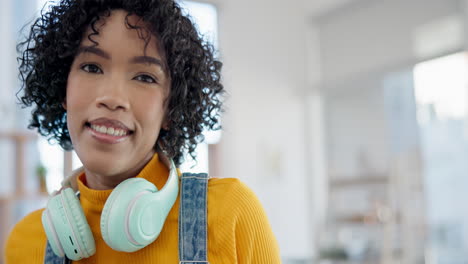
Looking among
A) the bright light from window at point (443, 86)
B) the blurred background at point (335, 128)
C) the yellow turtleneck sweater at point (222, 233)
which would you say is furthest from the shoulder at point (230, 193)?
the bright light from window at point (443, 86)

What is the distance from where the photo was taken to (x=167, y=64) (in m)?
0.78

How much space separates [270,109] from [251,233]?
4468 mm

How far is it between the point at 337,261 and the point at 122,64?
4.60 metres

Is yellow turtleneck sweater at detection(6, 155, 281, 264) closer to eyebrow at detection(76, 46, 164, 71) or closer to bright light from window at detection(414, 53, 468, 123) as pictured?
eyebrow at detection(76, 46, 164, 71)

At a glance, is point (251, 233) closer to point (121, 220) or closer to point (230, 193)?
point (230, 193)

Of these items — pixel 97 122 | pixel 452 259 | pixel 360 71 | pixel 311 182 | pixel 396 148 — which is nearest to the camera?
pixel 97 122

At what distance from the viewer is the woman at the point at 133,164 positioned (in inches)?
27.6

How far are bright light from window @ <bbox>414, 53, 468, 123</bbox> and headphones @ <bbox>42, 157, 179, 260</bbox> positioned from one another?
3.78 meters

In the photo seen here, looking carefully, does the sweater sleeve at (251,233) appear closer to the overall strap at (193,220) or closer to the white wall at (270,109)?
the overall strap at (193,220)

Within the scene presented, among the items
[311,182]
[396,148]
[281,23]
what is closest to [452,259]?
[396,148]

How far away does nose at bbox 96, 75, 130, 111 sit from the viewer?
70 cm

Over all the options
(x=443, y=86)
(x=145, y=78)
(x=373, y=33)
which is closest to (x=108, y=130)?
(x=145, y=78)

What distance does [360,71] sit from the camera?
4.89m

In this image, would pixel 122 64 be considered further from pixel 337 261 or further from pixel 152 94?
pixel 337 261
